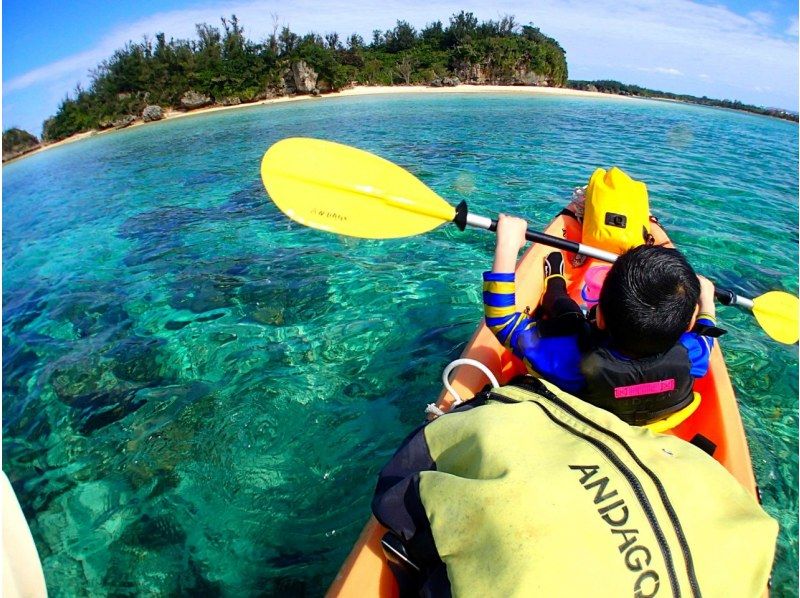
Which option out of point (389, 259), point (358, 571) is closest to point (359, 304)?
point (389, 259)

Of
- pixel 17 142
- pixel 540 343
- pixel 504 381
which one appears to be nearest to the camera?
pixel 540 343

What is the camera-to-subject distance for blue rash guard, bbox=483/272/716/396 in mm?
1799

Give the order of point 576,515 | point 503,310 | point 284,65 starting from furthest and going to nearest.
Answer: point 284,65 → point 503,310 → point 576,515

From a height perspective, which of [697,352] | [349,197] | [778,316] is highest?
[349,197]

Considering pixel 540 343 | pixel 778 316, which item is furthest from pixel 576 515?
pixel 778 316

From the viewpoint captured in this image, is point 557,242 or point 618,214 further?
point 618,214

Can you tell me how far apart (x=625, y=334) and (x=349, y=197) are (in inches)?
74.8

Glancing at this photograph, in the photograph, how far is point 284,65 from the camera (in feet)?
112

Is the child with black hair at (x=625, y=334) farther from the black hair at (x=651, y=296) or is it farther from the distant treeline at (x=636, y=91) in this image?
the distant treeline at (x=636, y=91)

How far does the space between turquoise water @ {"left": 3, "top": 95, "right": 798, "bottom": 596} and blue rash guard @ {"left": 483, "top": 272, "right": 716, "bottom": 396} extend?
1.24m

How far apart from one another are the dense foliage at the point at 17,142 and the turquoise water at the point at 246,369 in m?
25.0

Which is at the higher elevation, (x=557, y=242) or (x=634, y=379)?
(x=557, y=242)

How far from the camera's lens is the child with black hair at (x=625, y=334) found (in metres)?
1.53

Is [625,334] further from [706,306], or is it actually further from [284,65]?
[284,65]
